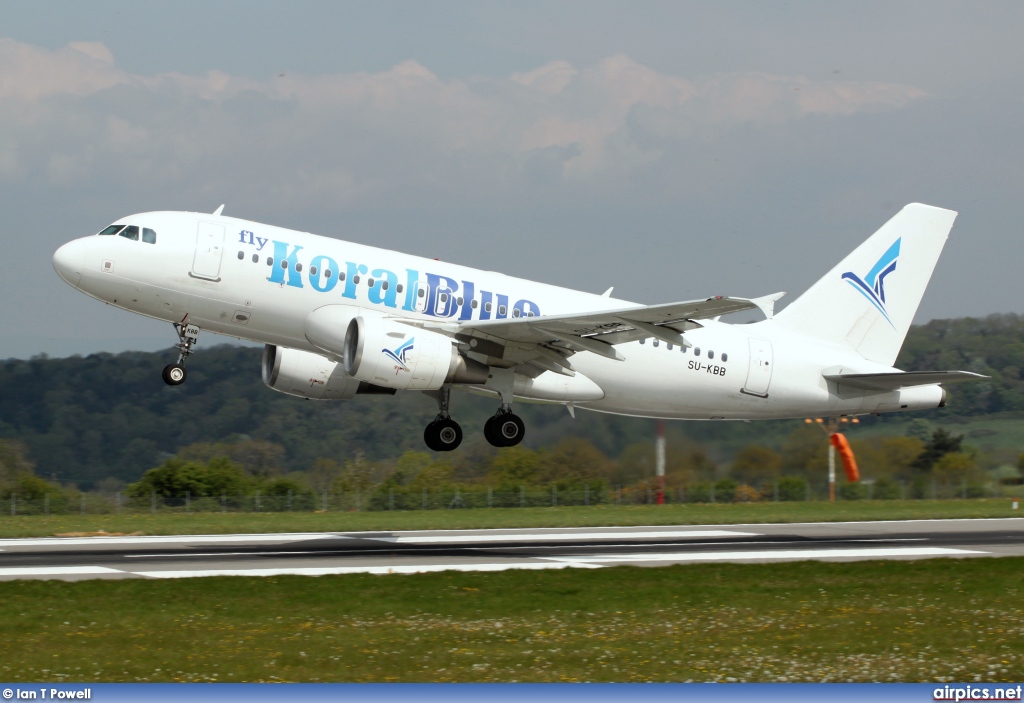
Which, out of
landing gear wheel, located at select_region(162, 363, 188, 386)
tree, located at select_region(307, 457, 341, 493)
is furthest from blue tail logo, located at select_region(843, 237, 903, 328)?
tree, located at select_region(307, 457, 341, 493)

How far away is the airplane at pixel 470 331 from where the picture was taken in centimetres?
2798

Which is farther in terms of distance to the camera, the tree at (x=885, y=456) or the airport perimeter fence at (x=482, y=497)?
the tree at (x=885, y=456)

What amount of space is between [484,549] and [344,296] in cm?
697

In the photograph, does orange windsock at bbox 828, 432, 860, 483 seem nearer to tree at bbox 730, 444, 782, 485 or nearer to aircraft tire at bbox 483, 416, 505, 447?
tree at bbox 730, 444, 782, 485

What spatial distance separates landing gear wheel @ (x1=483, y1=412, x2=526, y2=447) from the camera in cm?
3122

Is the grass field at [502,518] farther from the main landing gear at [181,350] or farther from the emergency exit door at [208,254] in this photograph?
the emergency exit door at [208,254]

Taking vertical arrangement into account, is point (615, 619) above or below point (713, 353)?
below

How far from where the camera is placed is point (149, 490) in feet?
177

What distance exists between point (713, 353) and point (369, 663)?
1975 cm

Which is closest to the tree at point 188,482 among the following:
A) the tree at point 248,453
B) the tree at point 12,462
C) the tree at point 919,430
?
the tree at point 248,453

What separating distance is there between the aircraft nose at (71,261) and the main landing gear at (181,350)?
2.58m

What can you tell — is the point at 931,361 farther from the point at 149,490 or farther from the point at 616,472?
the point at 149,490

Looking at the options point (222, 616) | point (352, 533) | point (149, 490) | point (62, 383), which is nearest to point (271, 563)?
point (222, 616)

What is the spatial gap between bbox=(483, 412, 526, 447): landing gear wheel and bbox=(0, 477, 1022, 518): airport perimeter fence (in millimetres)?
15307
